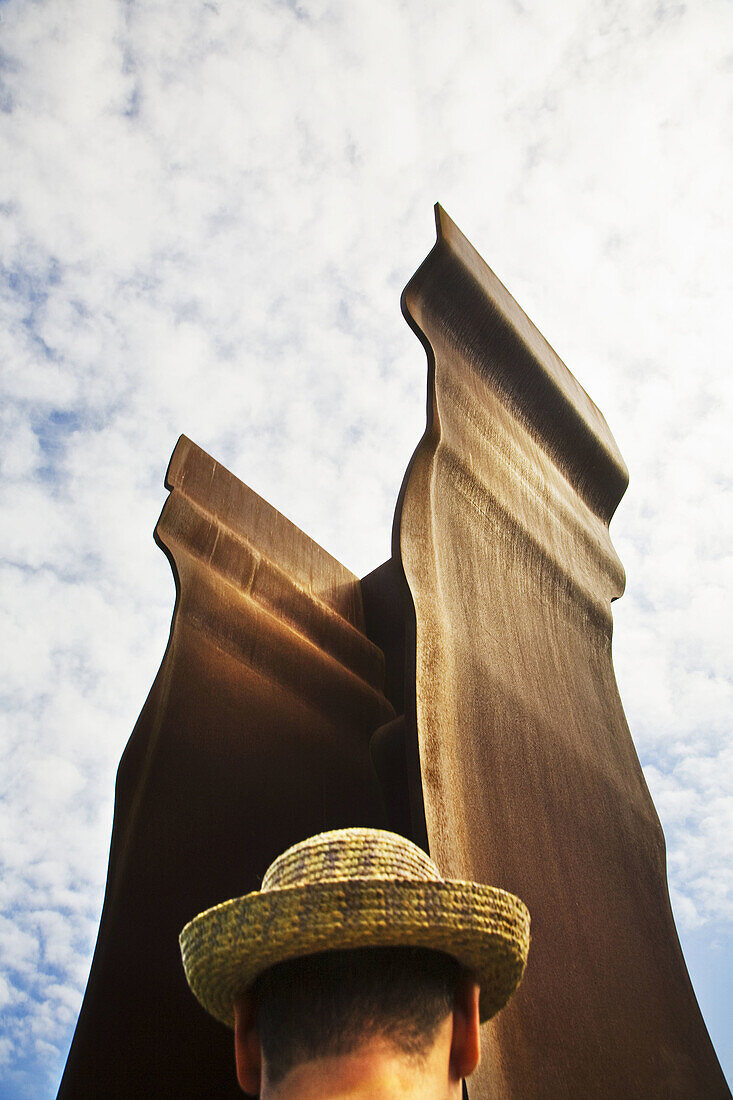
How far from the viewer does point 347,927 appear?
3.43ft

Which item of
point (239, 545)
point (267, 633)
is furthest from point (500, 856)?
point (239, 545)

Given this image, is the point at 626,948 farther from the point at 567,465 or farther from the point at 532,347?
the point at 532,347

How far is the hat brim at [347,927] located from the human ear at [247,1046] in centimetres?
2

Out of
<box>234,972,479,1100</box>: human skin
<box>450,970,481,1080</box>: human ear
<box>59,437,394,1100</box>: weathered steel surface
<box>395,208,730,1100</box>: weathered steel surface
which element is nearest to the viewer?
<box>234,972,479,1100</box>: human skin

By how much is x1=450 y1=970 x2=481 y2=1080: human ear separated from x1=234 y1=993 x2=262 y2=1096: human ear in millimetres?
261

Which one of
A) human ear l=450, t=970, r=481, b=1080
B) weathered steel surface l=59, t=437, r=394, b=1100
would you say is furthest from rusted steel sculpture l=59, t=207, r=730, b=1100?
human ear l=450, t=970, r=481, b=1080

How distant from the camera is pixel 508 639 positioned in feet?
8.87

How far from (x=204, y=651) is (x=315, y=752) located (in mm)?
538

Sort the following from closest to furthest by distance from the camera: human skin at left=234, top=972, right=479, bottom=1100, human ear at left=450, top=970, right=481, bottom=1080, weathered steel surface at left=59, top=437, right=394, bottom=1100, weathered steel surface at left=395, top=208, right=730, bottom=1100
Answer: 1. human skin at left=234, top=972, right=479, bottom=1100
2. human ear at left=450, top=970, right=481, bottom=1080
3. weathered steel surface at left=395, top=208, right=730, bottom=1100
4. weathered steel surface at left=59, top=437, right=394, bottom=1100

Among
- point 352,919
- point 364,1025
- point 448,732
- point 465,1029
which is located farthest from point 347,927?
point 448,732

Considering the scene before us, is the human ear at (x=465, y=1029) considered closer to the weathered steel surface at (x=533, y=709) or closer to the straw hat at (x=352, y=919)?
the straw hat at (x=352, y=919)

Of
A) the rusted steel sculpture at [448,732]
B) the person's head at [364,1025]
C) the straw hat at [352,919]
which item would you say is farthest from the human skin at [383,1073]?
the rusted steel sculpture at [448,732]

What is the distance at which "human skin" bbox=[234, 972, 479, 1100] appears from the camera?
0.98 m

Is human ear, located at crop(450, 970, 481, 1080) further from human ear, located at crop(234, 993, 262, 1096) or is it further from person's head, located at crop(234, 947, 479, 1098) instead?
human ear, located at crop(234, 993, 262, 1096)
